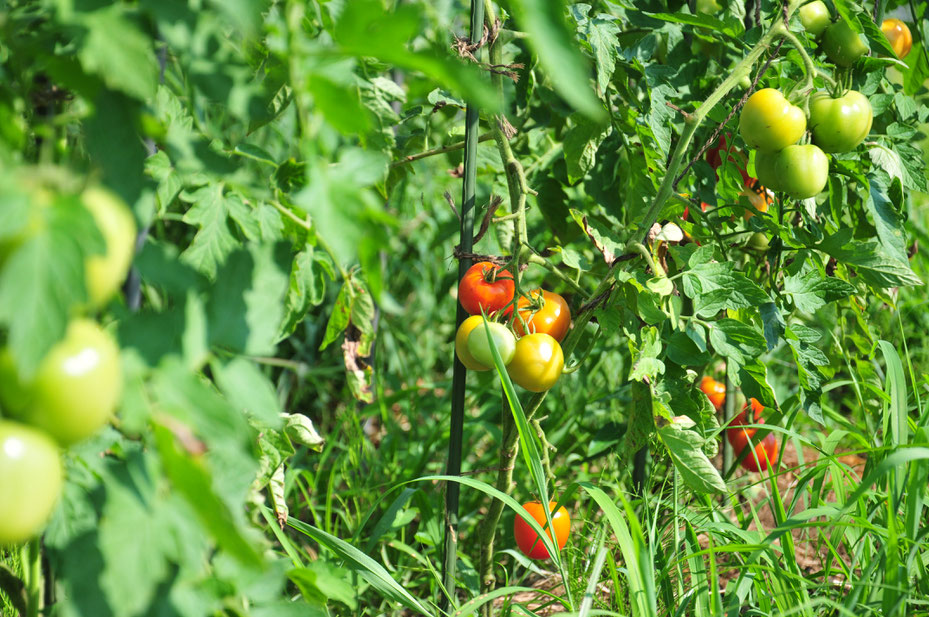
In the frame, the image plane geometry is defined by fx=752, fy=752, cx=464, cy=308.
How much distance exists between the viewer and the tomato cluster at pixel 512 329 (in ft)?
3.28

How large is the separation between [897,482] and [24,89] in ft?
3.36

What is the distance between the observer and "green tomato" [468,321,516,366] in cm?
100

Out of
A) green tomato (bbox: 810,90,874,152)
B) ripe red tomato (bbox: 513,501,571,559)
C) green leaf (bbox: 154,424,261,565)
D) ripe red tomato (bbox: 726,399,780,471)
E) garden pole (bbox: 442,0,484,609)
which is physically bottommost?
ripe red tomato (bbox: 726,399,780,471)

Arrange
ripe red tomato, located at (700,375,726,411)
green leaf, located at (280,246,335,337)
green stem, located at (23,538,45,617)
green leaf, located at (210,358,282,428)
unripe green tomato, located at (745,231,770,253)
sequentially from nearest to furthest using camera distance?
green leaf, located at (210,358,282,428), green stem, located at (23,538,45,617), green leaf, located at (280,246,335,337), unripe green tomato, located at (745,231,770,253), ripe red tomato, located at (700,375,726,411)

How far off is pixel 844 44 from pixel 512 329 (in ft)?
2.18

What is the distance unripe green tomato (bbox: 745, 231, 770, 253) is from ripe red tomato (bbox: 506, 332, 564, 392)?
0.50m

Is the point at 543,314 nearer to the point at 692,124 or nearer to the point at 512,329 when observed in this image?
the point at 512,329

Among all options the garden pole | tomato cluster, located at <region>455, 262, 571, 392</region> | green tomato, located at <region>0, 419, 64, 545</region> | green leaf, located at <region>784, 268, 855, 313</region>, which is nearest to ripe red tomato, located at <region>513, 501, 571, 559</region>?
the garden pole

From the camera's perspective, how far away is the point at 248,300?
55cm

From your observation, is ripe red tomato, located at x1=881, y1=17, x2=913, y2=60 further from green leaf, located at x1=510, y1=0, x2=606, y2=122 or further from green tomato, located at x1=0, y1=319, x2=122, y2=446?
green tomato, located at x1=0, y1=319, x2=122, y2=446

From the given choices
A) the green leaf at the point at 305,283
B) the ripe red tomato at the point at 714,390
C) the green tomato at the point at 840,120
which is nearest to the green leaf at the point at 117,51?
the green leaf at the point at 305,283

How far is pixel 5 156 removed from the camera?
1.46 feet

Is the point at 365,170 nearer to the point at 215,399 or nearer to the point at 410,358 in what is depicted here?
the point at 215,399

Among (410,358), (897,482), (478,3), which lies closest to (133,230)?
(478,3)
